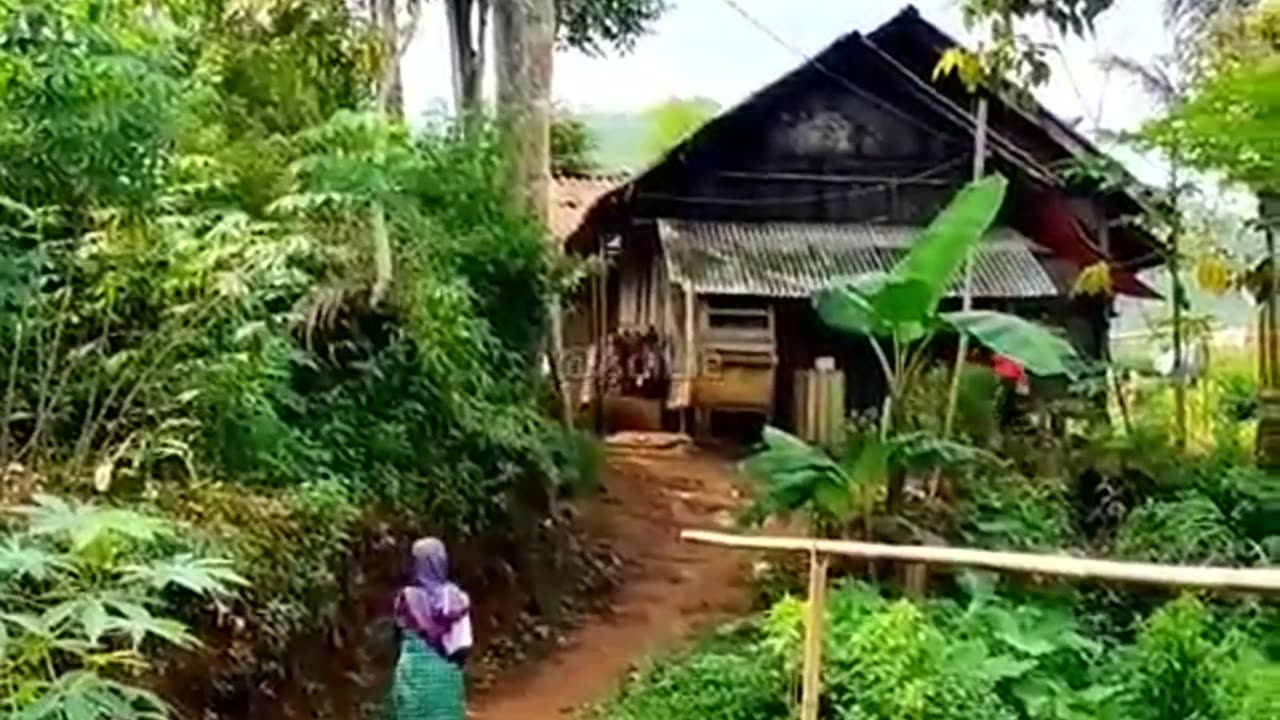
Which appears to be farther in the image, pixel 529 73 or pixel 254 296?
pixel 529 73

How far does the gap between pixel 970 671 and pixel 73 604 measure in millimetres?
4350

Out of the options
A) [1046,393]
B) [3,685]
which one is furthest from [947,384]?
[3,685]

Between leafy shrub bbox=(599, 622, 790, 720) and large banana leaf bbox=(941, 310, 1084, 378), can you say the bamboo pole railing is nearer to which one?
leafy shrub bbox=(599, 622, 790, 720)

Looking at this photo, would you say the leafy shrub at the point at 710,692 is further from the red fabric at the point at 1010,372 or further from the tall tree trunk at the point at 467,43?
the tall tree trunk at the point at 467,43

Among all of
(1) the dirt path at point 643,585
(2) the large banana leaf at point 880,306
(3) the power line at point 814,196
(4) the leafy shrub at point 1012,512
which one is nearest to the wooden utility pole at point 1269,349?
(4) the leafy shrub at point 1012,512

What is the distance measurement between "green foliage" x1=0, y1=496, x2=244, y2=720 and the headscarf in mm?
2561

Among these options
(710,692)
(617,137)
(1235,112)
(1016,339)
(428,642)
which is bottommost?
(710,692)

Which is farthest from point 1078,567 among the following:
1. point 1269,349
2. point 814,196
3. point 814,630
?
point 814,196

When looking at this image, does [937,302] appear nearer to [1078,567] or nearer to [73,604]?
[1078,567]

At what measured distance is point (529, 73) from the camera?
12258mm

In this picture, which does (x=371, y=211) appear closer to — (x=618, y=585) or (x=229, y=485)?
(x=229, y=485)

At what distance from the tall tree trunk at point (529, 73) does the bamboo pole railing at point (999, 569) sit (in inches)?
270

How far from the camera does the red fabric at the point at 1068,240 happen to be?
16562mm

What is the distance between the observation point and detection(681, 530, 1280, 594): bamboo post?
12.3 feet
